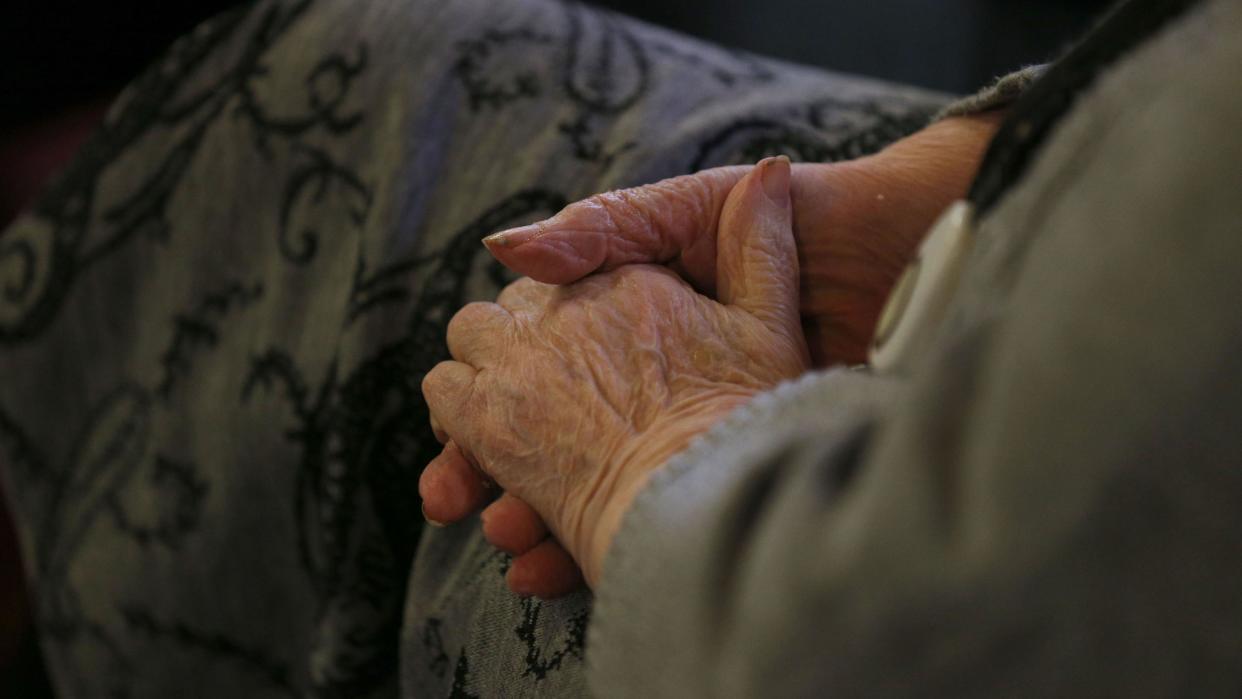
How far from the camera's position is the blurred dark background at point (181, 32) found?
3.64 ft

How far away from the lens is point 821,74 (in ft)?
2.68

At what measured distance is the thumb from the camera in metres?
0.50

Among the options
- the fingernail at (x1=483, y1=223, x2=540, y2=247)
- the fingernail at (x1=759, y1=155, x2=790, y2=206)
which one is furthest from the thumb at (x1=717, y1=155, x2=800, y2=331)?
the fingernail at (x1=483, y1=223, x2=540, y2=247)

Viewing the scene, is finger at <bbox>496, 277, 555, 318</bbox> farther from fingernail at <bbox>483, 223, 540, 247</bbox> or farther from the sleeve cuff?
the sleeve cuff

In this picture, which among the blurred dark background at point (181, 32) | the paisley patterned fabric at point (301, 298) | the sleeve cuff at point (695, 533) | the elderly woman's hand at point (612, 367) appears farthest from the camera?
the blurred dark background at point (181, 32)

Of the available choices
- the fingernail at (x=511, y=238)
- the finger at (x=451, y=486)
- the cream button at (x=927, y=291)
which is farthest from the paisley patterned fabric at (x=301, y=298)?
the cream button at (x=927, y=291)

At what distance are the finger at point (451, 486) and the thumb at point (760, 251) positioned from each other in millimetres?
168

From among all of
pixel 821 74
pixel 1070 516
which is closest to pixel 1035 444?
pixel 1070 516

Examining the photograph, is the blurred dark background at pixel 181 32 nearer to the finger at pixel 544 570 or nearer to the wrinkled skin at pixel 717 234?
A: the wrinkled skin at pixel 717 234

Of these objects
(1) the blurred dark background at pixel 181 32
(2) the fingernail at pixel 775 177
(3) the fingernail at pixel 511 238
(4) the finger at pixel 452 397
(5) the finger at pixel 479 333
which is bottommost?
(1) the blurred dark background at pixel 181 32

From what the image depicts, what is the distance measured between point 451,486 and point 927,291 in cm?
28

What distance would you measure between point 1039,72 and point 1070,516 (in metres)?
0.34

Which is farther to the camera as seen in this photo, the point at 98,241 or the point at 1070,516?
the point at 98,241

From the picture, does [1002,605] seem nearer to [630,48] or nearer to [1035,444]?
[1035,444]
